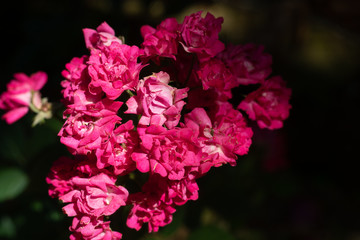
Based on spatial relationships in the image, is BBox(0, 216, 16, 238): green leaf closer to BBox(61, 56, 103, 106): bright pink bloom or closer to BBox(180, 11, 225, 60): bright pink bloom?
BBox(61, 56, 103, 106): bright pink bloom

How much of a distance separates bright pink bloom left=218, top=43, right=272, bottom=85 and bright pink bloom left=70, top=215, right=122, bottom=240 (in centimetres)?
43

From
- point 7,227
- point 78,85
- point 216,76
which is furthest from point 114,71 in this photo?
point 7,227

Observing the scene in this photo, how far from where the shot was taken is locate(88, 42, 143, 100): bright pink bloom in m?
0.70

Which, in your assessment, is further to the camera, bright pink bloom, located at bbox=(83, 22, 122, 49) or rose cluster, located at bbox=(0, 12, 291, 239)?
bright pink bloom, located at bbox=(83, 22, 122, 49)

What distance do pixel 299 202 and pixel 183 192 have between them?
4.34 ft

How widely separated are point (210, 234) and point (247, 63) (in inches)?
26.5

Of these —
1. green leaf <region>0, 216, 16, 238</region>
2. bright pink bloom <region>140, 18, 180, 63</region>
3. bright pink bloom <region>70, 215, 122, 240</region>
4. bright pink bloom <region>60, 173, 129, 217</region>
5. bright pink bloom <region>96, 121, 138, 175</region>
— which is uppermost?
bright pink bloom <region>140, 18, 180, 63</region>

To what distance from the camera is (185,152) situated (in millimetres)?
675

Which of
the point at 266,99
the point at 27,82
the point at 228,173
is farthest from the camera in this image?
the point at 228,173

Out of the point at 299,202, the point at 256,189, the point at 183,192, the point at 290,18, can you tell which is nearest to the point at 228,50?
the point at 183,192

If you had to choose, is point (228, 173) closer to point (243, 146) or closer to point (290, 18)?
point (243, 146)

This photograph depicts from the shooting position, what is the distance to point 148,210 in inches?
30.4

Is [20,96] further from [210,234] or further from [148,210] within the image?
[210,234]

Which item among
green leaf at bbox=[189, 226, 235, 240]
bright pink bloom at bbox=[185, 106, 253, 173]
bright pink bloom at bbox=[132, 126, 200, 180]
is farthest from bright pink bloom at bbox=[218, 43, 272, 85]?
green leaf at bbox=[189, 226, 235, 240]
